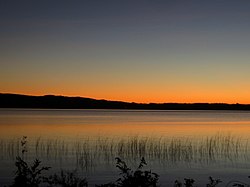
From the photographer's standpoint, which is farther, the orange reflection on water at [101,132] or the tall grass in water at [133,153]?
the orange reflection on water at [101,132]

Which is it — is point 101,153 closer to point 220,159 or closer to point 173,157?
point 173,157

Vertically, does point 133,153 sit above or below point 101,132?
below

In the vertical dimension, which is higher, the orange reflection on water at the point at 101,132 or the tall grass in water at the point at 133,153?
the orange reflection on water at the point at 101,132

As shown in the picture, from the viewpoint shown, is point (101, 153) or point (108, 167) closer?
point (108, 167)

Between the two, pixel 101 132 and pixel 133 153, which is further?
pixel 101 132

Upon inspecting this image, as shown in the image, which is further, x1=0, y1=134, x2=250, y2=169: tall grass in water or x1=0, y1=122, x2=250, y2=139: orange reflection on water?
x1=0, y1=122, x2=250, y2=139: orange reflection on water

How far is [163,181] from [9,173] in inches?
263

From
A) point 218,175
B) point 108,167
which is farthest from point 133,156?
point 218,175

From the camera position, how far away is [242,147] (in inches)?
1141

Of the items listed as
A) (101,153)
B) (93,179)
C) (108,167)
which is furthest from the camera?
(101,153)

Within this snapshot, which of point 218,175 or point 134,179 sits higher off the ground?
point 134,179

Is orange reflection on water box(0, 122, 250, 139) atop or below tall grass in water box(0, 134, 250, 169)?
atop

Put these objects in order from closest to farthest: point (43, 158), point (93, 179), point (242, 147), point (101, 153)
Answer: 1. point (93, 179)
2. point (43, 158)
3. point (101, 153)
4. point (242, 147)

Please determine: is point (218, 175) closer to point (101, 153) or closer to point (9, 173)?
point (101, 153)
